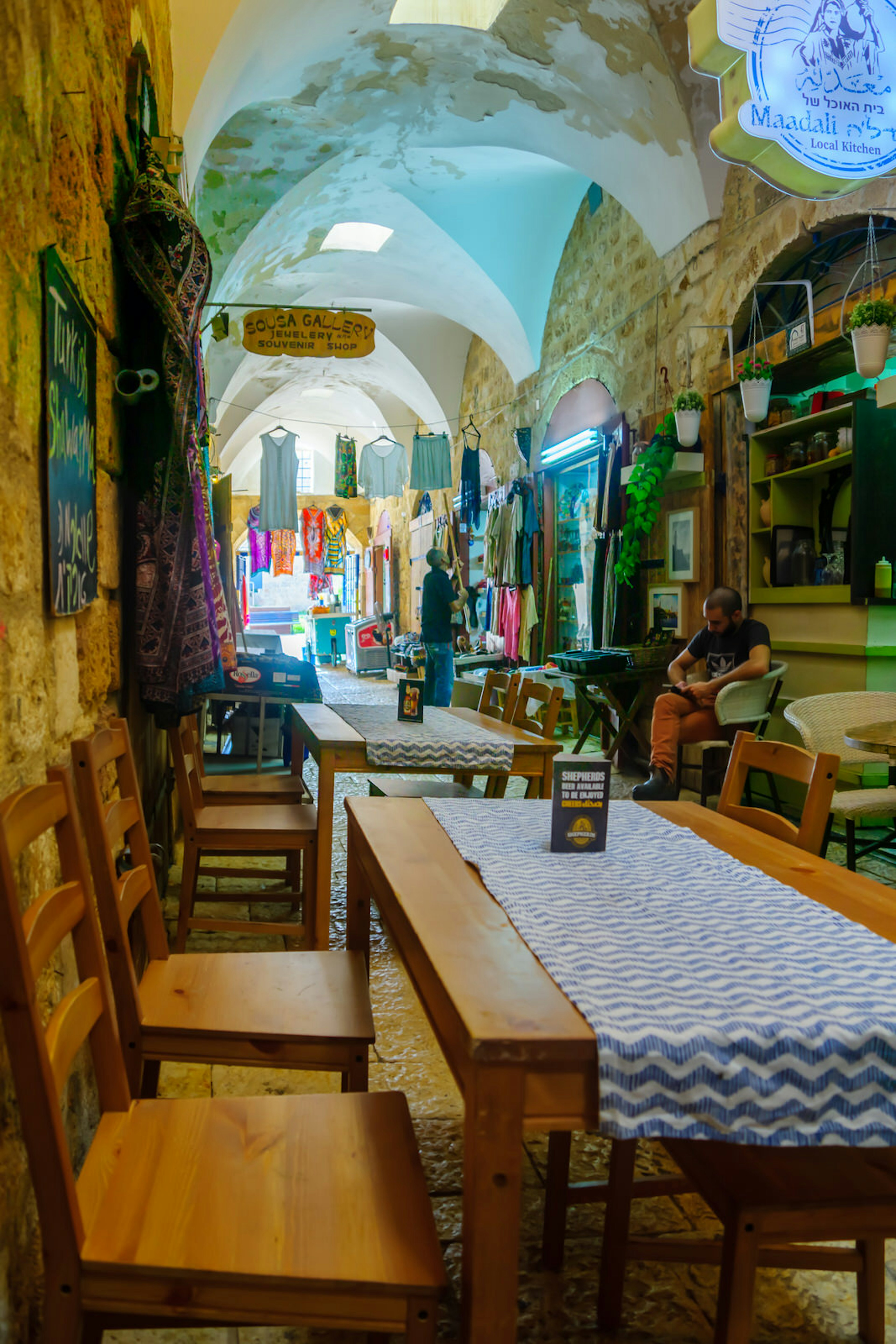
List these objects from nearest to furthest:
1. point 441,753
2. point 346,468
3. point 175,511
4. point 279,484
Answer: point 175,511
point 441,753
point 279,484
point 346,468

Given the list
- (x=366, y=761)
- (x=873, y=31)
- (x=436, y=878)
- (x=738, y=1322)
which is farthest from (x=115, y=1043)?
(x=873, y=31)

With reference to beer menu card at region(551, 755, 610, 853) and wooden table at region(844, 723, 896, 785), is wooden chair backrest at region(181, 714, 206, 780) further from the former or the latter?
wooden table at region(844, 723, 896, 785)

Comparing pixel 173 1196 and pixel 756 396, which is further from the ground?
pixel 756 396

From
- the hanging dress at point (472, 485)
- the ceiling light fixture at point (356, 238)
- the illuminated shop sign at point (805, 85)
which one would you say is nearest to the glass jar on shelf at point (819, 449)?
the illuminated shop sign at point (805, 85)

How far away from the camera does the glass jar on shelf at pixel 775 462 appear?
213 inches

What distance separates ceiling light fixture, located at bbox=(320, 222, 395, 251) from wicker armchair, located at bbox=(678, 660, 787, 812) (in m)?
6.23

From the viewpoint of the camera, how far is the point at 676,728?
17.0 ft

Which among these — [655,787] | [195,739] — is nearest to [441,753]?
[195,739]

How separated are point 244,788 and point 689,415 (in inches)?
145

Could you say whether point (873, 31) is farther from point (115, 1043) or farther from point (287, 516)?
point (287, 516)

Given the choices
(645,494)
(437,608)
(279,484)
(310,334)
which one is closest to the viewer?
(645,494)

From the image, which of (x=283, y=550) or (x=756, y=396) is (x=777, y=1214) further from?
(x=283, y=550)

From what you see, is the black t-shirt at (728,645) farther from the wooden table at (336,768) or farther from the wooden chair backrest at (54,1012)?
the wooden chair backrest at (54,1012)

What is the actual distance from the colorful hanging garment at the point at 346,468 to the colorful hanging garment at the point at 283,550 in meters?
7.28
